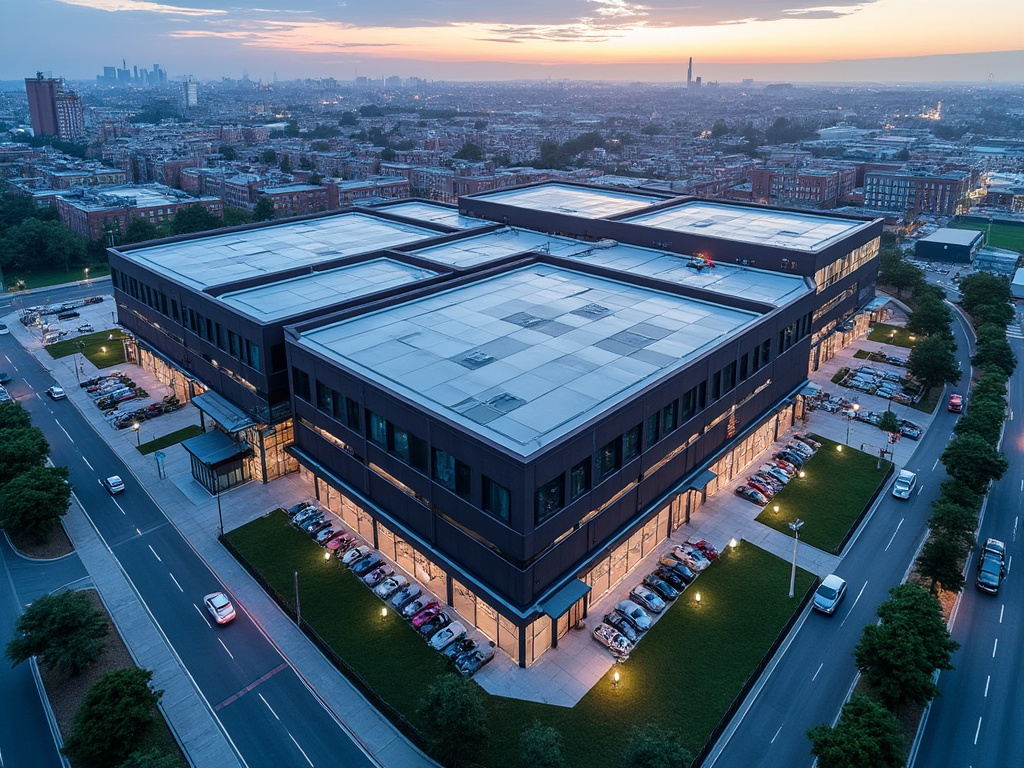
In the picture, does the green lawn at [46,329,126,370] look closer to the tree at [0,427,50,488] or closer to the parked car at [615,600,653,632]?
the tree at [0,427,50,488]

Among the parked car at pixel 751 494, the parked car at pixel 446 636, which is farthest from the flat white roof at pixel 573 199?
the parked car at pixel 446 636

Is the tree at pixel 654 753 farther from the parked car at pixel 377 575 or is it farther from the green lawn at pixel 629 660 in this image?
the parked car at pixel 377 575

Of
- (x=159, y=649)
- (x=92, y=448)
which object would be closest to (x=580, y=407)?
(x=159, y=649)

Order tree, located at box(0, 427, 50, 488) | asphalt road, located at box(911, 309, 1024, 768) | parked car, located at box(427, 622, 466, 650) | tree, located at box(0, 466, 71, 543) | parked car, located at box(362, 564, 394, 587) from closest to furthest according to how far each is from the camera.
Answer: asphalt road, located at box(911, 309, 1024, 768) < parked car, located at box(427, 622, 466, 650) < parked car, located at box(362, 564, 394, 587) < tree, located at box(0, 466, 71, 543) < tree, located at box(0, 427, 50, 488)

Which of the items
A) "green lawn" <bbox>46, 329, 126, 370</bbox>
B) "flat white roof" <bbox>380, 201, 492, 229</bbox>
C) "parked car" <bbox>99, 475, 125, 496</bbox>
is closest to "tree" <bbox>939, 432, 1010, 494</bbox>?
"flat white roof" <bbox>380, 201, 492, 229</bbox>

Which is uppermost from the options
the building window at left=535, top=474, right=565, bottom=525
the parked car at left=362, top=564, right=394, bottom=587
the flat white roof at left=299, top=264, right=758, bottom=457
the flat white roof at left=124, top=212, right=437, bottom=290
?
the flat white roof at left=124, top=212, right=437, bottom=290

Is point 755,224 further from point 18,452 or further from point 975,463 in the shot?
point 18,452
